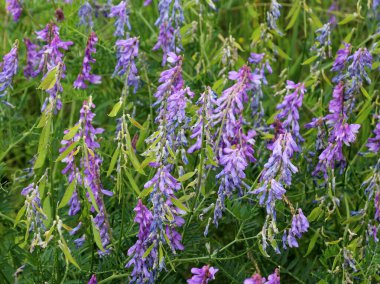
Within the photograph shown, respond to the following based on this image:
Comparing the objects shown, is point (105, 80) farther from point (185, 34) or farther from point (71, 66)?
point (185, 34)

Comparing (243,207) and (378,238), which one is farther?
(378,238)

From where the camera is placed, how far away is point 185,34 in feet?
10.1

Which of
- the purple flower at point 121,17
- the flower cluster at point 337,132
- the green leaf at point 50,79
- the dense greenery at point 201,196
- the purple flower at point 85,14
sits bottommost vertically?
the dense greenery at point 201,196

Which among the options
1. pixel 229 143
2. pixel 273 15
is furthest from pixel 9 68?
pixel 273 15

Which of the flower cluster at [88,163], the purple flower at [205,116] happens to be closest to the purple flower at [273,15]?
the purple flower at [205,116]

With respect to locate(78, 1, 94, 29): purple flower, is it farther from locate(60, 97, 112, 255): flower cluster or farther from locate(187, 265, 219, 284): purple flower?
locate(187, 265, 219, 284): purple flower

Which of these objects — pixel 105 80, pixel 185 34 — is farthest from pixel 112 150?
pixel 105 80

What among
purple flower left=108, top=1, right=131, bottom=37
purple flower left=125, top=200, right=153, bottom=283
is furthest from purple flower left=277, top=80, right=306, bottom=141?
purple flower left=108, top=1, right=131, bottom=37

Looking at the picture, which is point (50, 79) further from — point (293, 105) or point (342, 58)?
point (342, 58)

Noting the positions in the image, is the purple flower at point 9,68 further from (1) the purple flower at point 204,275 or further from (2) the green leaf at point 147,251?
(1) the purple flower at point 204,275

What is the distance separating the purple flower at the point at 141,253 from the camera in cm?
215

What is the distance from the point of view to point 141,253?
221cm

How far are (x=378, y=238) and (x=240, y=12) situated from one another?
2339 millimetres

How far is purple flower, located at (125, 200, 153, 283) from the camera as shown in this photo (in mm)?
2152
